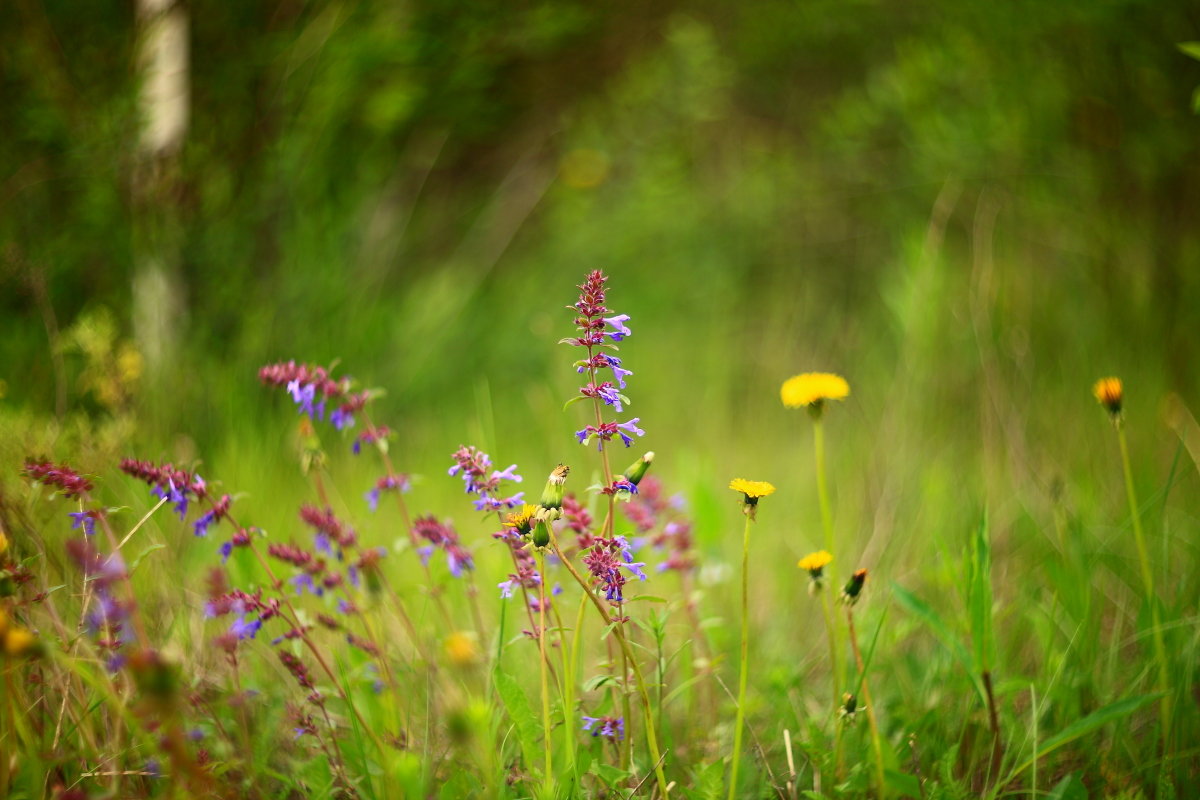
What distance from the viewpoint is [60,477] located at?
4.14 ft

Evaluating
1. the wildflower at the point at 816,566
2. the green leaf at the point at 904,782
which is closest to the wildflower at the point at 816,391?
the wildflower at the point at 816,566

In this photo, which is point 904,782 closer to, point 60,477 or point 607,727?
point 607,727

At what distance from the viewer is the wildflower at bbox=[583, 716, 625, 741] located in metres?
1.36

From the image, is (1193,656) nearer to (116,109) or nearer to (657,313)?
(657,313)

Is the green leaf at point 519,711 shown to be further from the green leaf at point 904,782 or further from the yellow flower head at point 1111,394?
the yellow flower head at point 1111,394

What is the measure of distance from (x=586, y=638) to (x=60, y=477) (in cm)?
127

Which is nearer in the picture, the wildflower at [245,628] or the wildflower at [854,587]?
the wildflower at [854,587]

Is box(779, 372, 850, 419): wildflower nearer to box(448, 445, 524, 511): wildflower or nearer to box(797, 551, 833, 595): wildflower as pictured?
box(797, 551, 833, 595): wildflower

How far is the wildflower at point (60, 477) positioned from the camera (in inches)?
49.4

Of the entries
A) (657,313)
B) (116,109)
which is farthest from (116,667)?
(657,313)

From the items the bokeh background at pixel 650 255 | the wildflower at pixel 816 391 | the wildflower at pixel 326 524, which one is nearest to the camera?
the wildflower at pixel 816 391

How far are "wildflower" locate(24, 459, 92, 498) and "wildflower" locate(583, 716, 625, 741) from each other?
93 cm

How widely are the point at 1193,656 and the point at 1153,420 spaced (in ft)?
5.68

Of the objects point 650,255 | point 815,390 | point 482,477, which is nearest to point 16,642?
point 482,477
